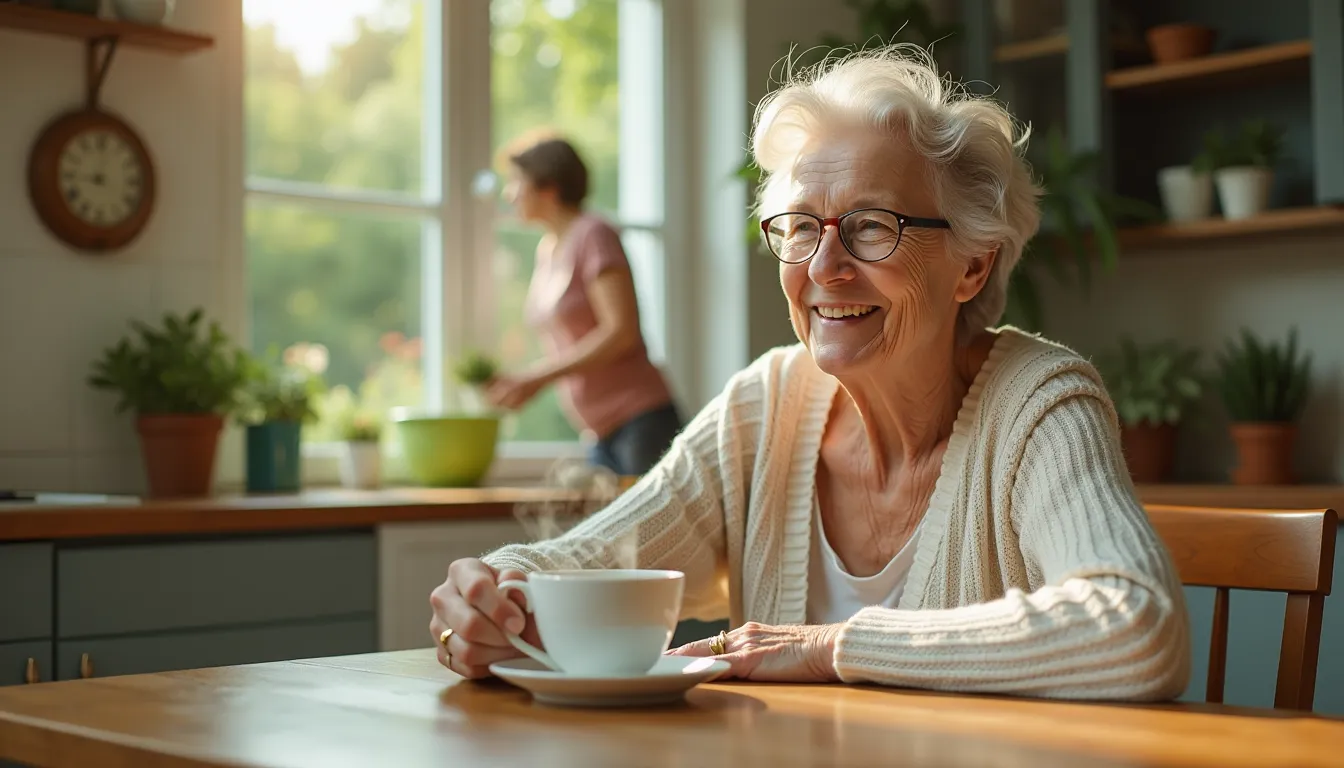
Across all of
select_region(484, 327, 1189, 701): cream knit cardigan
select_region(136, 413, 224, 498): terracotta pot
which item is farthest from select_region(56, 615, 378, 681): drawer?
select_region(484, 327, 1189, 701): cream knit cardigan

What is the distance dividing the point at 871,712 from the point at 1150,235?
2916mm

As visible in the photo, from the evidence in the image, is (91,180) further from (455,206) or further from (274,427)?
(455,206)

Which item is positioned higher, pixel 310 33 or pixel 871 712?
pixel 310 33

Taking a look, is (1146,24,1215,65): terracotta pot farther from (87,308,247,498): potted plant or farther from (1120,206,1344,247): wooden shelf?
(87,308,247,498): potted plant

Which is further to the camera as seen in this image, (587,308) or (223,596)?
(587,308)

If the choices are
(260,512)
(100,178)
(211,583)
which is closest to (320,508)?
(260,512)

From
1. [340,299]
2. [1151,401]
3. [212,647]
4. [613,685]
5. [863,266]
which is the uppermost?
[340,299]

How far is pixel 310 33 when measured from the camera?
3494 mm

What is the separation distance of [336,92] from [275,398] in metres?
0.89

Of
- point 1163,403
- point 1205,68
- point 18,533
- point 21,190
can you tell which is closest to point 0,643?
point 18,533

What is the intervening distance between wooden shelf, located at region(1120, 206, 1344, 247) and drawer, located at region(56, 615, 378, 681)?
2211 millimetres

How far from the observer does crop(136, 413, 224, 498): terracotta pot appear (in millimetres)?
2852

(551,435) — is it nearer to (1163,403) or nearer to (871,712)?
(1163,403)

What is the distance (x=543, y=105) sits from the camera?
3943 millimetres
